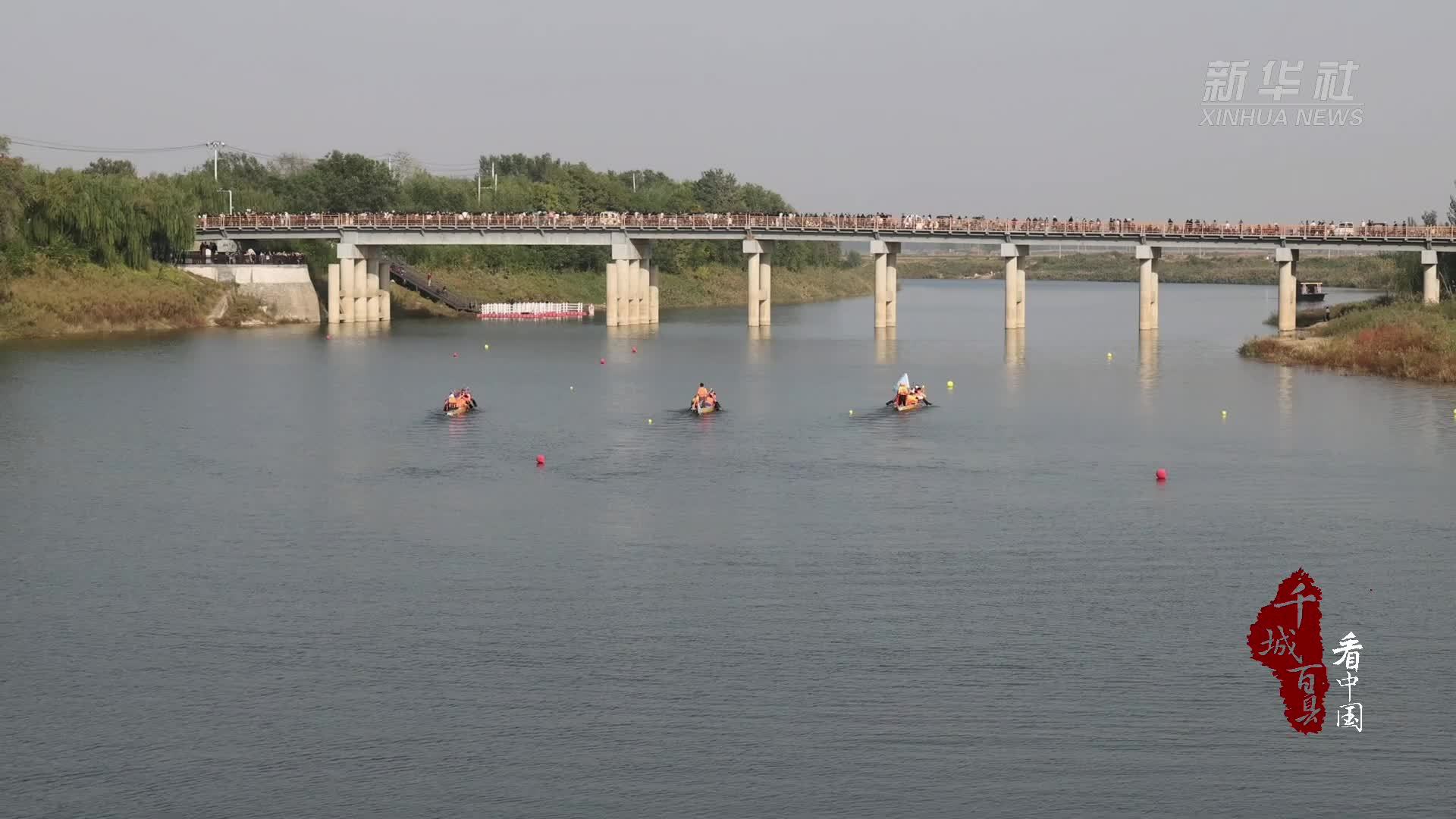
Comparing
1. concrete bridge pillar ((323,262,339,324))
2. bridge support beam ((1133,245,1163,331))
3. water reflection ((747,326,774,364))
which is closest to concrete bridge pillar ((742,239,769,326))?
water reflection ((747,326,774,364))

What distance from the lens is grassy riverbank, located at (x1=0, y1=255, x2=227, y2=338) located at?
115250mm

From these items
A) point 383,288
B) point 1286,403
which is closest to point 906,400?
point 1286,403

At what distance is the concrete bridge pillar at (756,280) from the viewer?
136875 mm

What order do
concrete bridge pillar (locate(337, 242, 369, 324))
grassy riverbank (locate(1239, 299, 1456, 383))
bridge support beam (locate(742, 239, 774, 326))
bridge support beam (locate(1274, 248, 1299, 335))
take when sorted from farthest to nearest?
concrete bridge pillar (locate(337, 242, 369, 324)) < bridge support beam (locate(742, 239, 774, 326)) < bridge support beam (locate(1274, 248, 1299, 335)) < grassy riverbank (locate(1239, 299, 1456, 383))

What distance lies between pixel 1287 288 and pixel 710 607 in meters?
Answer: 94.4

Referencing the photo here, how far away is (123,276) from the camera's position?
418 ft

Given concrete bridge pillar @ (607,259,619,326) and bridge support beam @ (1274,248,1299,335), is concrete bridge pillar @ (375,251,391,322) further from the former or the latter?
bridge support beam @ (1274,248,1299,335)

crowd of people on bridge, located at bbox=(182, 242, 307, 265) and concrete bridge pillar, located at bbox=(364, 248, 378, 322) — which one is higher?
crowd of people on bridge, located at bbox=(182, 242, 307, 265)

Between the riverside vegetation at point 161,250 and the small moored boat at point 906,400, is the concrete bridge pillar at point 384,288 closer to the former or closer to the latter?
the riverside vegetation at point 161,250

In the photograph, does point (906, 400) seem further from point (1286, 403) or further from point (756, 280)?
point (756, 280)

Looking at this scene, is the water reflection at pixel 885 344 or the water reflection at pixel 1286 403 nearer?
the water reflection at pixel 1286 403

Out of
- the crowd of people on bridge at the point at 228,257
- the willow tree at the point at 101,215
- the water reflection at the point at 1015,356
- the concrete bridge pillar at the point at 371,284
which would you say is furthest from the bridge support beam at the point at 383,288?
the water reflection at the point at 1015,356

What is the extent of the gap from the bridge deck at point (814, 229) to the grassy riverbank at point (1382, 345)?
34.6 ft

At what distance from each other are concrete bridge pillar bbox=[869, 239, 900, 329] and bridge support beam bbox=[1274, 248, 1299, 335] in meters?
29.5
